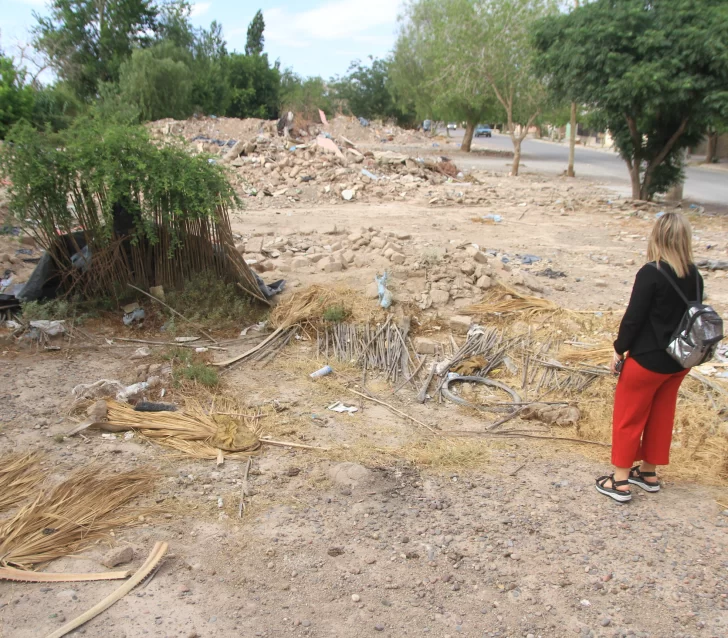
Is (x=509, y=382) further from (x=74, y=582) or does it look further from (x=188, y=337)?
(x=74, y=582)

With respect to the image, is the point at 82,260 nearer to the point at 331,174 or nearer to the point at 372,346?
the point at 372,346

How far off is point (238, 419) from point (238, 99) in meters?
38.4

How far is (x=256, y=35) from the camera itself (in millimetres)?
54500

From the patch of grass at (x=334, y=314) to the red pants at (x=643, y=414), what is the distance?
3078 mm

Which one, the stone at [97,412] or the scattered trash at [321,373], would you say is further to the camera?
the scattered trash at [321,373]

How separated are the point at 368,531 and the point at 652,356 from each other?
1.71 m

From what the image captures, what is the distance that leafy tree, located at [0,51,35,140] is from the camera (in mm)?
22422

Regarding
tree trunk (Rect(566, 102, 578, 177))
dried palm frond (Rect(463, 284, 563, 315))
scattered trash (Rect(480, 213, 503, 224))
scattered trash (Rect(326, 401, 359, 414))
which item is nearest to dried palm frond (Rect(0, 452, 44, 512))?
scattered trash (Rect(326, 401, 359, 414))

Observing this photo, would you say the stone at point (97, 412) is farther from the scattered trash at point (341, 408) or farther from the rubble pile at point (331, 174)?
the rubble pile at point (331, 174)

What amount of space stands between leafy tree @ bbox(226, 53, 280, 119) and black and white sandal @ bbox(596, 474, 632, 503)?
3905cm

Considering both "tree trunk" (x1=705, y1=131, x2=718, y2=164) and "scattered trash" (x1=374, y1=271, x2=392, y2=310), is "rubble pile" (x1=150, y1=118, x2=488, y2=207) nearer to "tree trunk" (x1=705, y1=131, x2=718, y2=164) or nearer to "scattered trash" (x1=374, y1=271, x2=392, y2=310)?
"scattered trash" (x1=374, y1=271, x2=392, y2=310)

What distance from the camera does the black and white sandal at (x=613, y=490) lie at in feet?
11.6

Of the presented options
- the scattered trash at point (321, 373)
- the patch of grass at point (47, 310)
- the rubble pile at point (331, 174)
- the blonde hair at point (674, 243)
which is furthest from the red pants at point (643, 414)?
the rubble pile at point (331, 174)

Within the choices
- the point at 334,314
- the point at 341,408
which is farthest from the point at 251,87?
the point at 341,408
